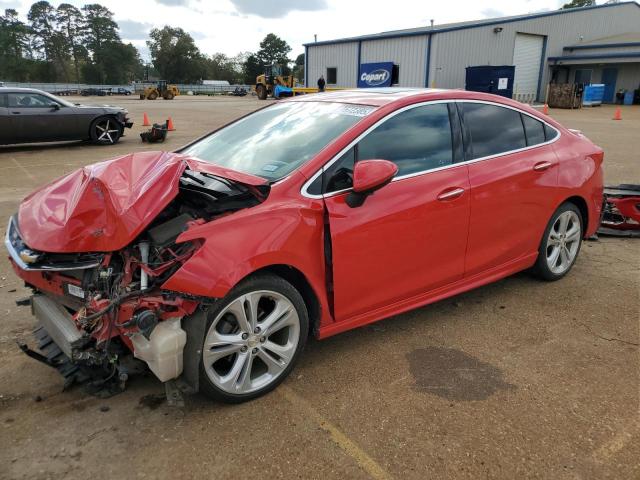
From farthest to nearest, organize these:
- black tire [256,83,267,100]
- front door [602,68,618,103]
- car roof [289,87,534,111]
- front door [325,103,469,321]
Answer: black tire [256,83,267,100] < front door [602,68,618,103] < car roof [289,87,534,111] < front door [325,103,469,321]

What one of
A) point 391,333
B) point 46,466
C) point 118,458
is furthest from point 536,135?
point 46,466

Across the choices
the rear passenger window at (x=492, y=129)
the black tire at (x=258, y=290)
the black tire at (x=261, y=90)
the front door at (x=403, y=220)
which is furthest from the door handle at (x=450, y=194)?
the black tire at (x=261, y=90)

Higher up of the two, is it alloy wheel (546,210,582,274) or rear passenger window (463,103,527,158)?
rear passenger window (463,103,527,158)

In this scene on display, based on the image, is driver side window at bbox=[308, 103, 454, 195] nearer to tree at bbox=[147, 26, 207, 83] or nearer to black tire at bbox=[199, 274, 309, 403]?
black tire at bbox=[199, 274, 309, 403]

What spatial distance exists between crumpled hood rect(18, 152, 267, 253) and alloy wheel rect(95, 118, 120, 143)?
11414 millimetres

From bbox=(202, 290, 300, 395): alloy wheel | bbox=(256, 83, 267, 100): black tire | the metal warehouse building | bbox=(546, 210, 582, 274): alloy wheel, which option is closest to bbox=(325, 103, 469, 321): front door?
bbox=(202, 290, 300, 395): alloy wheel

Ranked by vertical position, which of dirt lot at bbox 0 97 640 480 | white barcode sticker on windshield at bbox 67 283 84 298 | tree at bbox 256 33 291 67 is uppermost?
tree at bbox 256 33 291 67

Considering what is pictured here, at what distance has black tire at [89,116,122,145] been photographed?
1330cm

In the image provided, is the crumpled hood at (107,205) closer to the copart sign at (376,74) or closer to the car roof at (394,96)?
the car roof at (394,96)

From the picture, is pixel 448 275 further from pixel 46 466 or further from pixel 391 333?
pixel 46 466

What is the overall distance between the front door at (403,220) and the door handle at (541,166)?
0.84m

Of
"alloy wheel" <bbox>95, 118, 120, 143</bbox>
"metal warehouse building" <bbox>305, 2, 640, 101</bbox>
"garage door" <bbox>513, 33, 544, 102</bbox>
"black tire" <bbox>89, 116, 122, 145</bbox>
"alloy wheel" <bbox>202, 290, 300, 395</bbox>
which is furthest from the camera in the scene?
"garage door" <bbox>513, 33, 544, 102</bbox>

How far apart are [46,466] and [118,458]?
0.32m

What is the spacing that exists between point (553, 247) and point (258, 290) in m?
3.01
